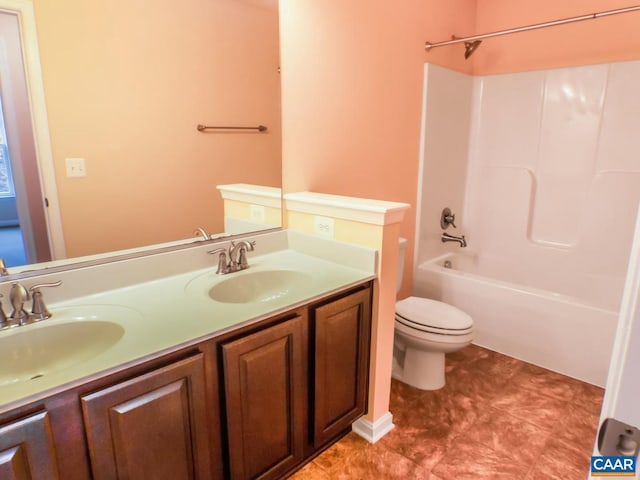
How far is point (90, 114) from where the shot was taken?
4.50ft

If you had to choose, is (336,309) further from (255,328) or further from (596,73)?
(596,73)

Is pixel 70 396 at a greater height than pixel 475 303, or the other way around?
pixel 70 396

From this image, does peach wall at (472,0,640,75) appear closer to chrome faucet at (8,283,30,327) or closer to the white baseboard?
the white baseboard

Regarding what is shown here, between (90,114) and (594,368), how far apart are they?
9.04 feet

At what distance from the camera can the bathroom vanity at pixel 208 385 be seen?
961 millimetres

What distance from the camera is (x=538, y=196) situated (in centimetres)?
304

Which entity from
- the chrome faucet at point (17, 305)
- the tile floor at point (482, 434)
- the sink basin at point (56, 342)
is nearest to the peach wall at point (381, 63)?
the tile floor at point (482, 434)

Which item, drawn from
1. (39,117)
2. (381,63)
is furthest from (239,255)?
(381,63)

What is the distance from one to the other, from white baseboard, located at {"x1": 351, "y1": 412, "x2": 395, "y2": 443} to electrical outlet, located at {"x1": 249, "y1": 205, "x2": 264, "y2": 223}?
42.0 inches

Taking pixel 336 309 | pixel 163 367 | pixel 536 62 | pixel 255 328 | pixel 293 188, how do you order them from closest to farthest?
pixel 163 367
pixel 255 328
pixel 336 309
pixel 293 188
pixel 536 62

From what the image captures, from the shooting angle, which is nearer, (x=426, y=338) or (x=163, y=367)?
(x=163, y=367)

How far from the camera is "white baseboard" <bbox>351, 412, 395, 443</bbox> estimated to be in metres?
1.89

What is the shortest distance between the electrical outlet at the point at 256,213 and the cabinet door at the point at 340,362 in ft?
2.03

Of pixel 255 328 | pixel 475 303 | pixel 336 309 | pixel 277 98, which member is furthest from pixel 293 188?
pixel 475 303
